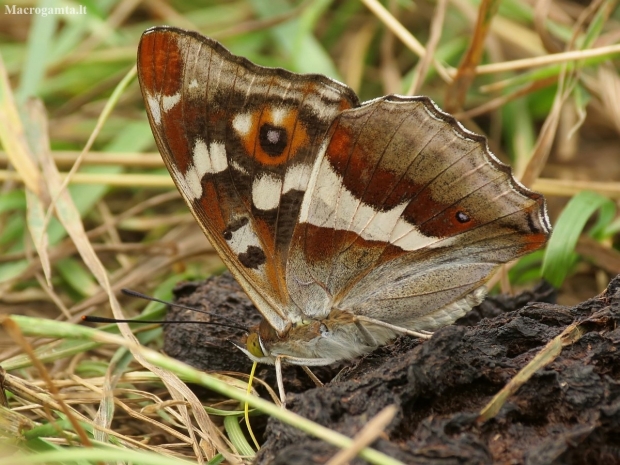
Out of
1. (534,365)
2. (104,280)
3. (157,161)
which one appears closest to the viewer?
(534,365)

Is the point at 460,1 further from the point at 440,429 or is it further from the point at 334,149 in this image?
the point at 440,429

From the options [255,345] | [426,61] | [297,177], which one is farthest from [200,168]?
[426,61]

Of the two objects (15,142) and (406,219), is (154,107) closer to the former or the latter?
(406,219)

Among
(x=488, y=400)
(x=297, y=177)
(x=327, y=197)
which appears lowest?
(x=488, y=400)

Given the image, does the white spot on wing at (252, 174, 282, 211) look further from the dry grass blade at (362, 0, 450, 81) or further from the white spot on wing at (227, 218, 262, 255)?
the dry grass blade at (362, 0, 450, 81)

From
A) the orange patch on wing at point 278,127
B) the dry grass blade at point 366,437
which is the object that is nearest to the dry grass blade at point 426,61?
the orange patch on wing at point 278,127

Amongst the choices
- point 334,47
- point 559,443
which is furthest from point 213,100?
point 334,47

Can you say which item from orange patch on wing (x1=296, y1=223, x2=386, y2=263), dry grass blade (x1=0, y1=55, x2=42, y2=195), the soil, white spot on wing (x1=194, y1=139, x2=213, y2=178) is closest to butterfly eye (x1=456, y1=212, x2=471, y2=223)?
orange patch on wing (x1=296, y1=223, x2=386, y2=263)
